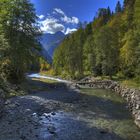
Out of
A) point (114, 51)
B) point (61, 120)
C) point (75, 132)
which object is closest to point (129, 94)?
point (61, 120)

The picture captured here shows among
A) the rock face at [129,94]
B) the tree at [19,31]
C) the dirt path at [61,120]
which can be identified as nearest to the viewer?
the dirt path at [61,120]

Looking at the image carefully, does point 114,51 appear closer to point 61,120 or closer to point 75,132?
point 61,120

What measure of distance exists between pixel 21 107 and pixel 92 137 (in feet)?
40.7

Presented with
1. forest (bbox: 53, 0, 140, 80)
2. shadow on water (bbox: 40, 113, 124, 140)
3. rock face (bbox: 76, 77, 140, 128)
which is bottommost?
shadow on water (bbox: 40, 113, 124, 140)

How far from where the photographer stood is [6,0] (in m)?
48.3

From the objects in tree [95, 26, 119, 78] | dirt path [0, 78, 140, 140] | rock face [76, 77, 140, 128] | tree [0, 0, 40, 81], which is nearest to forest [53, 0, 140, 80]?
tree [95, 26, 119, 78]

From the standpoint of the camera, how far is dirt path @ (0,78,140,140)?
20.3 m

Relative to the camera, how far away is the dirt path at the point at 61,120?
66.6 ft

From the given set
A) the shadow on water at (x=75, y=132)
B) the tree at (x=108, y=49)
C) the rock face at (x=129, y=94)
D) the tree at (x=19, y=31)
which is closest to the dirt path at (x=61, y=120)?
the shadow on water at (x=75, y=132)

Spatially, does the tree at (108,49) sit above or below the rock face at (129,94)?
above

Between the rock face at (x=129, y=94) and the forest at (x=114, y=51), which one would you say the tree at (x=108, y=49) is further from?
the rock face at (x=129, y=94)

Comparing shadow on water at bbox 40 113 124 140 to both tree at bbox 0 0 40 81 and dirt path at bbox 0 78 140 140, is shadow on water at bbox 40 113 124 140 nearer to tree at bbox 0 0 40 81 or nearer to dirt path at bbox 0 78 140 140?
dirt path at bbox 0 78 140 140

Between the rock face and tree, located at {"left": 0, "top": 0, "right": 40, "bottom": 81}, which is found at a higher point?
tree, located at {"left": 0, "top": 0, "right": 40, "bottom": 81}

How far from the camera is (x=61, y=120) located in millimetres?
25500
